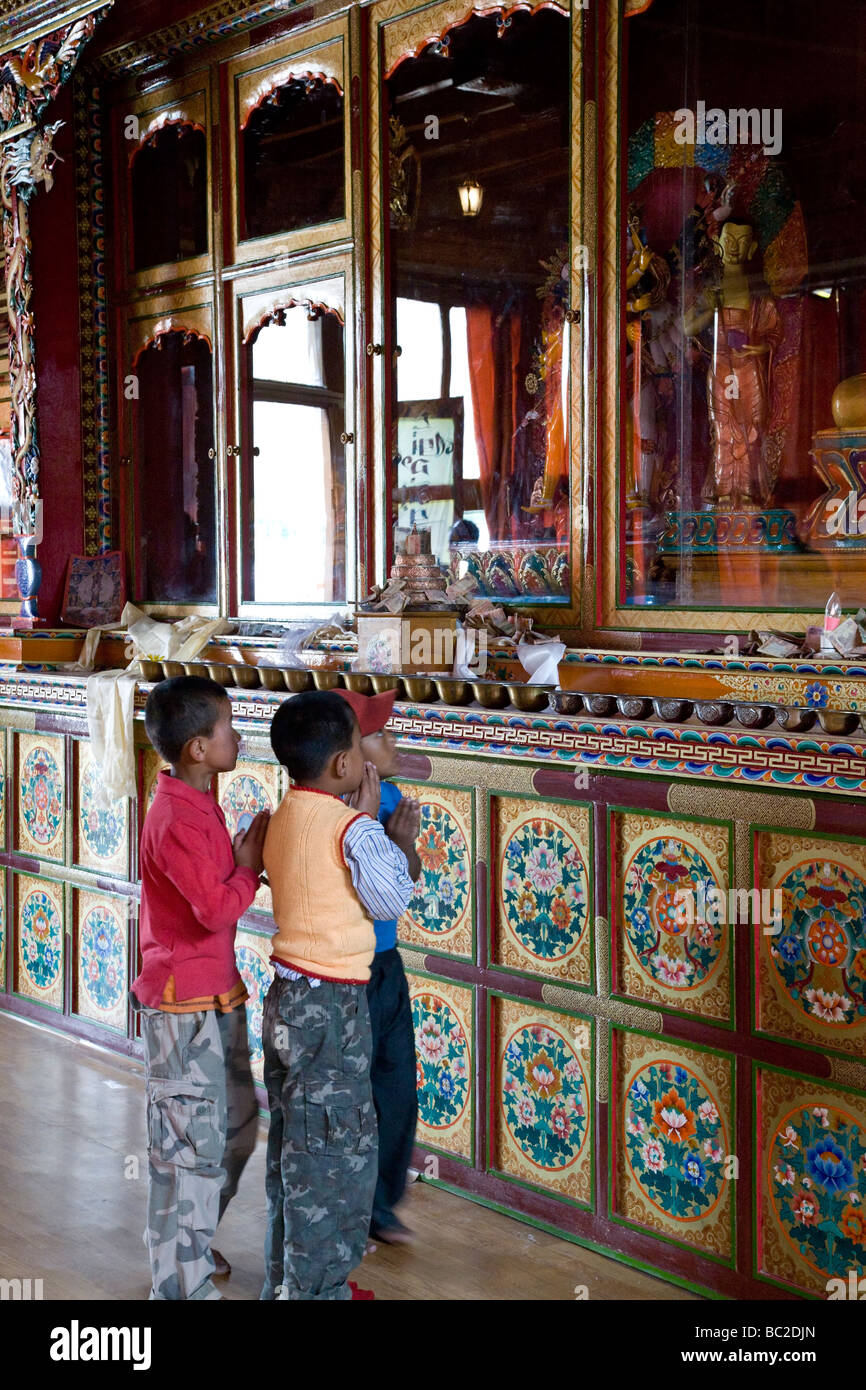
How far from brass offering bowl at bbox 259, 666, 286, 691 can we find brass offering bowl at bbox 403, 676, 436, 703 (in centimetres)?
46

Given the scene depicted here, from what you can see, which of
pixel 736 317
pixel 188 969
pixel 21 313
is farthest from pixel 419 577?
pixel 21 313

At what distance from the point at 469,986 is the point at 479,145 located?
2326 mm

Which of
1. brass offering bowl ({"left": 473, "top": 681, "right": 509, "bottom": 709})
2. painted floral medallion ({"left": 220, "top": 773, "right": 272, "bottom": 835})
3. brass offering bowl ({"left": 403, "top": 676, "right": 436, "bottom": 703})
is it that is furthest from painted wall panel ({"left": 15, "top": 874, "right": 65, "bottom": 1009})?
brass offering bowl ({"left": 473, "top": 681, "right": 509, "bottom": 709})

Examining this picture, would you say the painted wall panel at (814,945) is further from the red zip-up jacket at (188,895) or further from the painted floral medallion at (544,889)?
the red zip-up jacket at (188,895)

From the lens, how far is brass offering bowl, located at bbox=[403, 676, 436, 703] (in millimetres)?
3529

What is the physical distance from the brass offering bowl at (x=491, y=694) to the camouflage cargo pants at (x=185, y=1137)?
961mm

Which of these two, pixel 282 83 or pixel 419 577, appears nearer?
pixel 419 577

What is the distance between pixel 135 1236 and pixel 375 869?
54.2 inches

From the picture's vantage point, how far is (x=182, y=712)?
268cm

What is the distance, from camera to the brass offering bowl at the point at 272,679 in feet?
12.8

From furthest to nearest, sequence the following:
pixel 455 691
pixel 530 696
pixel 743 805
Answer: pixel 455 691 → pixel 530 696 → pixel 743 805

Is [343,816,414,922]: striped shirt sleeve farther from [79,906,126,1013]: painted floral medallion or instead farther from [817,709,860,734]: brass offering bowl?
[79,906,126,1013]: painted floral medallion

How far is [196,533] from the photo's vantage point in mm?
5086

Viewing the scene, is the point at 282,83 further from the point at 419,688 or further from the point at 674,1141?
the point at 674,1141
